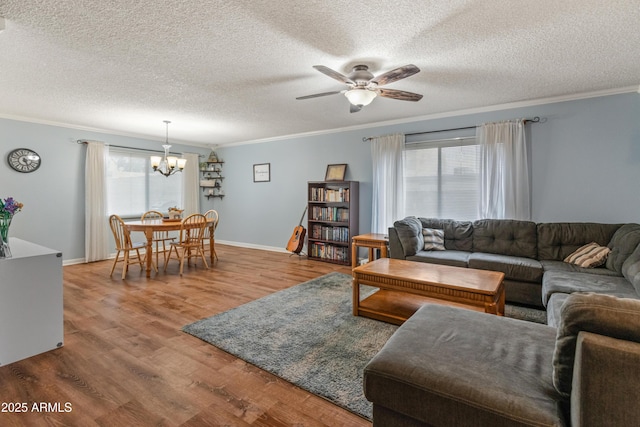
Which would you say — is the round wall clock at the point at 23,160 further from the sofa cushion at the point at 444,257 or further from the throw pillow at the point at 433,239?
the throw pillow at the point at 433,239

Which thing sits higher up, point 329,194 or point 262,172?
point 262,172

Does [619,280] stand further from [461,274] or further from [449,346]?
[449,346]

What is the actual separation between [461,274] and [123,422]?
2.56m

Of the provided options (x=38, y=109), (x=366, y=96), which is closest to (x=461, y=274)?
(x=366, y=96)

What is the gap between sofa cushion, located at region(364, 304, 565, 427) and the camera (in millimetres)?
1015

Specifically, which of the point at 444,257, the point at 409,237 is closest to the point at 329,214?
the point at 409,237

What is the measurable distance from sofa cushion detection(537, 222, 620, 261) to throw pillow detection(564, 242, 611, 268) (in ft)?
0.30

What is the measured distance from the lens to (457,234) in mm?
3914

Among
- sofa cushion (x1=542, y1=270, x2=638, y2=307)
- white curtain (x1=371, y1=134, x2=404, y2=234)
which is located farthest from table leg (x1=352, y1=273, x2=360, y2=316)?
white curtain (x1=371, y1=134, x2=404, y2=234)

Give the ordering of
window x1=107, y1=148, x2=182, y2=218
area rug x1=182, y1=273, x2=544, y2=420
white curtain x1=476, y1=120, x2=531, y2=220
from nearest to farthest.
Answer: area rug x1=182, y1=273, x2=544, y2=420 → white curtain x1=476, y1=120, x2=531, y2=220 → window x1=107, y1=148, x2=182, y2=218

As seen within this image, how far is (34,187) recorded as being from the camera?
454 centimetres

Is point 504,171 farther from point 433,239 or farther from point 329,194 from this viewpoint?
point 329,194

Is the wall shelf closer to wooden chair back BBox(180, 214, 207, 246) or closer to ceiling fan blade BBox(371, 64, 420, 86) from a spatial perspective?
wooden chair back BBox(180, 214, 207, 246)

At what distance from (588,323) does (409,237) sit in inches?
108
